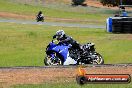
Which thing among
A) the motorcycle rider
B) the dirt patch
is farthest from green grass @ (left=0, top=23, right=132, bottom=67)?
the dirt patch

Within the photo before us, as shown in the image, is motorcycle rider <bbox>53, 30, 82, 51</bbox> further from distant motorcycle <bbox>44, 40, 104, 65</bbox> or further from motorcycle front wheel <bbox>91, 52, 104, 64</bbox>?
motorcycle front wheel <bbox>91, 52, 104, 64</bbox>

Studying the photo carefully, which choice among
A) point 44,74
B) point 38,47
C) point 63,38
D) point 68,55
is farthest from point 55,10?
point 44,74

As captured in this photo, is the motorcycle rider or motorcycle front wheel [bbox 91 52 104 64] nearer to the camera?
the motorcycle rider

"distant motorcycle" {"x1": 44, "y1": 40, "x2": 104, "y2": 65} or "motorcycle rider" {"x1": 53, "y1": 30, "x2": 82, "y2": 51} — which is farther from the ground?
"motorcycle rider" {"x1": 53, "y1": 30, "x2": 82, "y2": 51}

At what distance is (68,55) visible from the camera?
666 inches

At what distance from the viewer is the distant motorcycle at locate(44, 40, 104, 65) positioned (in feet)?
54.6

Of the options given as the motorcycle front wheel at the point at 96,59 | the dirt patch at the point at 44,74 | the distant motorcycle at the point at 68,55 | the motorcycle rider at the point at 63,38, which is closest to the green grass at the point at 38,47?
the distant motorcycle at the point at 68,55

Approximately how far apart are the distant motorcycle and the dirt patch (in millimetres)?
1891

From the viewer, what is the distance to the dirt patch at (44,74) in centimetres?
1239

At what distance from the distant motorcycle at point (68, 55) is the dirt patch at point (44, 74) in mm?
1891

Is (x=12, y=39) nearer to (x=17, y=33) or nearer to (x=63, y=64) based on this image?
(x=17, y=33)

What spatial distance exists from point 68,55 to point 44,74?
11.5 ft

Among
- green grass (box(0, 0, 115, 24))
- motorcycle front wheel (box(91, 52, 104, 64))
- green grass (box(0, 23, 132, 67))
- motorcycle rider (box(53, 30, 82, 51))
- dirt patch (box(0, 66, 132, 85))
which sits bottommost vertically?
green grass (box(0, 0, 115, 24))

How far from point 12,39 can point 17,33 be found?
10.5 feet
